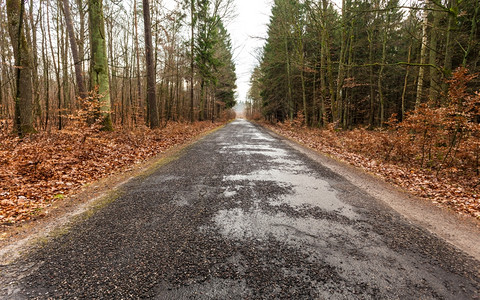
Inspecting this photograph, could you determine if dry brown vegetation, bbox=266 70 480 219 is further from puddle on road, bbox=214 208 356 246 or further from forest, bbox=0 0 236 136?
forest, bbox=0 0 236 136

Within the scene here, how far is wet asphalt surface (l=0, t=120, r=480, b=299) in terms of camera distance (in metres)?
1.96

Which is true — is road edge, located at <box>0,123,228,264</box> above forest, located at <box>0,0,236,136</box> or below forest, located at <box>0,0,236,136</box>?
below

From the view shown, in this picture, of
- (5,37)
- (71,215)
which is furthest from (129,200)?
(5,37)

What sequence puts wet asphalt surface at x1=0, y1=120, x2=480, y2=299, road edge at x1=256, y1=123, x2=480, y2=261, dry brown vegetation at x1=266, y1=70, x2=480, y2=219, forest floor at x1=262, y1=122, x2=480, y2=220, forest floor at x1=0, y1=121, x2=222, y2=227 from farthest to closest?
dry brown vegetation at x1=266, y1=70, x2=480, y2=219, forest floor at x1=262, y1=122, x2=480, y2=220, forest floor at x1=0, y1=121, x2=222, y2=227, road edge at x1=256, y1=123, x2=480, y2=261, wet asphalt surface at x1=0, y1=120, x2=480, y2=299

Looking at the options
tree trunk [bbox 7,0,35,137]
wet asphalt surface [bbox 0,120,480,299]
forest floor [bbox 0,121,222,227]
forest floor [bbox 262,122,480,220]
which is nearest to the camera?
wet asphalt surface [bbox 0,120,480,299]

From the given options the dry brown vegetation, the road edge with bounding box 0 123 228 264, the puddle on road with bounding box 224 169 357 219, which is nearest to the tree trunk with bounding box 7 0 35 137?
the road edge with bounding box 0 123 228 264

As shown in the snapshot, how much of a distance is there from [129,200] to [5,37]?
2015 cm

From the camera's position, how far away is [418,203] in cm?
448

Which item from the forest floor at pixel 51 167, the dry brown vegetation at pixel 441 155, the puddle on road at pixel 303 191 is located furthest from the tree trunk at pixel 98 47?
the dry brown vegetation at pixel 441 155

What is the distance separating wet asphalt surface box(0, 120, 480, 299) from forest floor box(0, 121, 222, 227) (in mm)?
1413

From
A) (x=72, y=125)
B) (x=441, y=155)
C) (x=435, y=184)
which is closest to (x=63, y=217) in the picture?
(x=72, y=125)

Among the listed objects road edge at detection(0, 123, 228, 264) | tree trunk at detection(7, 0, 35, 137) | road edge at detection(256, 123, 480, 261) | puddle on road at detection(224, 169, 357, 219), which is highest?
tree trunk at detection(7, 0, 35, 137)

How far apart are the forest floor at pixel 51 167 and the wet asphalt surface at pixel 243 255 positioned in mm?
1413

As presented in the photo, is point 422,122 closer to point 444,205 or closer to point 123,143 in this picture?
point 444,205
